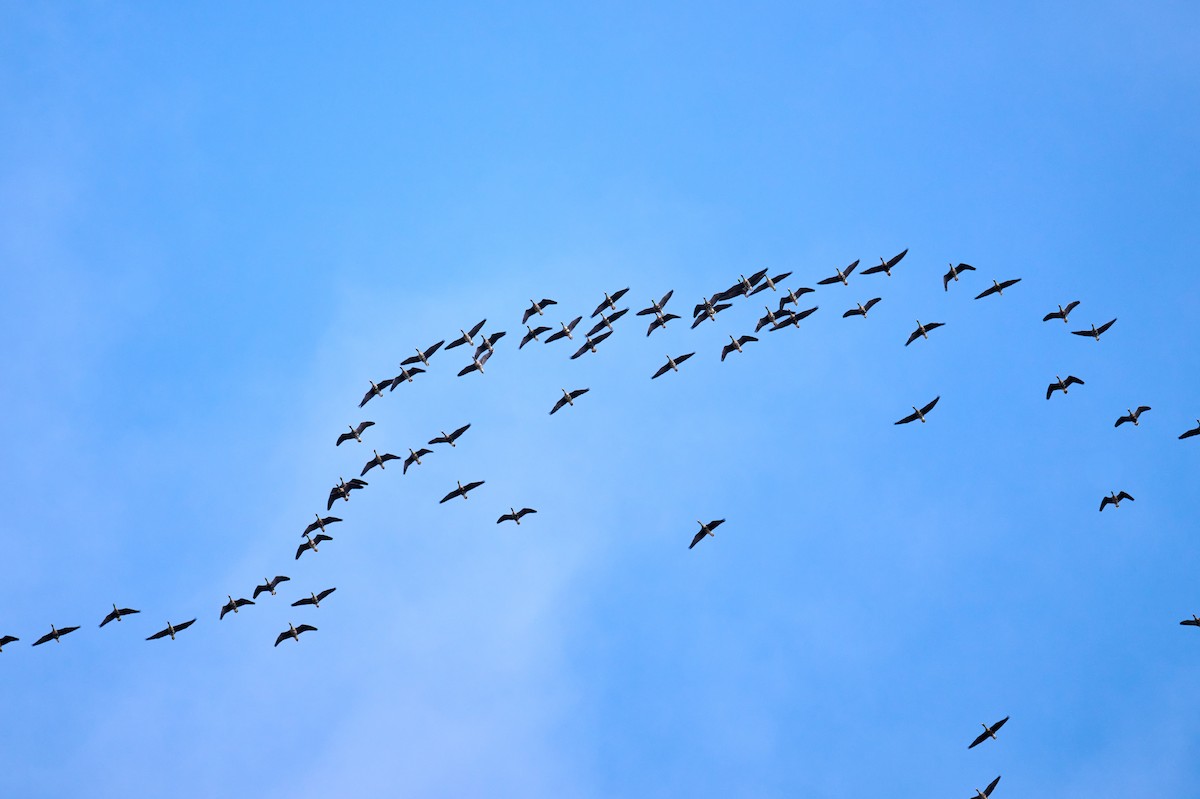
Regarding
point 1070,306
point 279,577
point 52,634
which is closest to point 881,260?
point 1070,306

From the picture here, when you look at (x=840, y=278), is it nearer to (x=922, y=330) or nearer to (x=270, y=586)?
(x=922, y=330)

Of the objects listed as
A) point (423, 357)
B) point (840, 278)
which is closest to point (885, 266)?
point (840, 278)

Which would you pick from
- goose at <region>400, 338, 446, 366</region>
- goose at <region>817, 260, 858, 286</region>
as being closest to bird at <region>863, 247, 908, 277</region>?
goose at <region>817, 260, 858, 286</region>

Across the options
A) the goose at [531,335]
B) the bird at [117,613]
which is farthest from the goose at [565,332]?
the bird at [117,613]

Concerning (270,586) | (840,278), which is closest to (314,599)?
(270,586)

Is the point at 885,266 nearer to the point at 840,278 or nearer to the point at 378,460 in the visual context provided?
the point at 840,278

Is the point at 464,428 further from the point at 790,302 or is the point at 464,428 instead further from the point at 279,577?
the point at 790,302

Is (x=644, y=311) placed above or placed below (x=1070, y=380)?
above

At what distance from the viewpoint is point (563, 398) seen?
126750mm

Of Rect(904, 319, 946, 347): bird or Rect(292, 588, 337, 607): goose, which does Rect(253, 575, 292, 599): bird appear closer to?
Rect(292, 588, 337, 607): goose

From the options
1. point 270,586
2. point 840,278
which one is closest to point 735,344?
point 840,278

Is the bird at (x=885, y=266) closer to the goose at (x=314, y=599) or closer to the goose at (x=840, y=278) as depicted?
the goose at (x=840, y=278)

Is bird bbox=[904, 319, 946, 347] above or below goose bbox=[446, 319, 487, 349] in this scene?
below

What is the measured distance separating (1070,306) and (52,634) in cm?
9838
